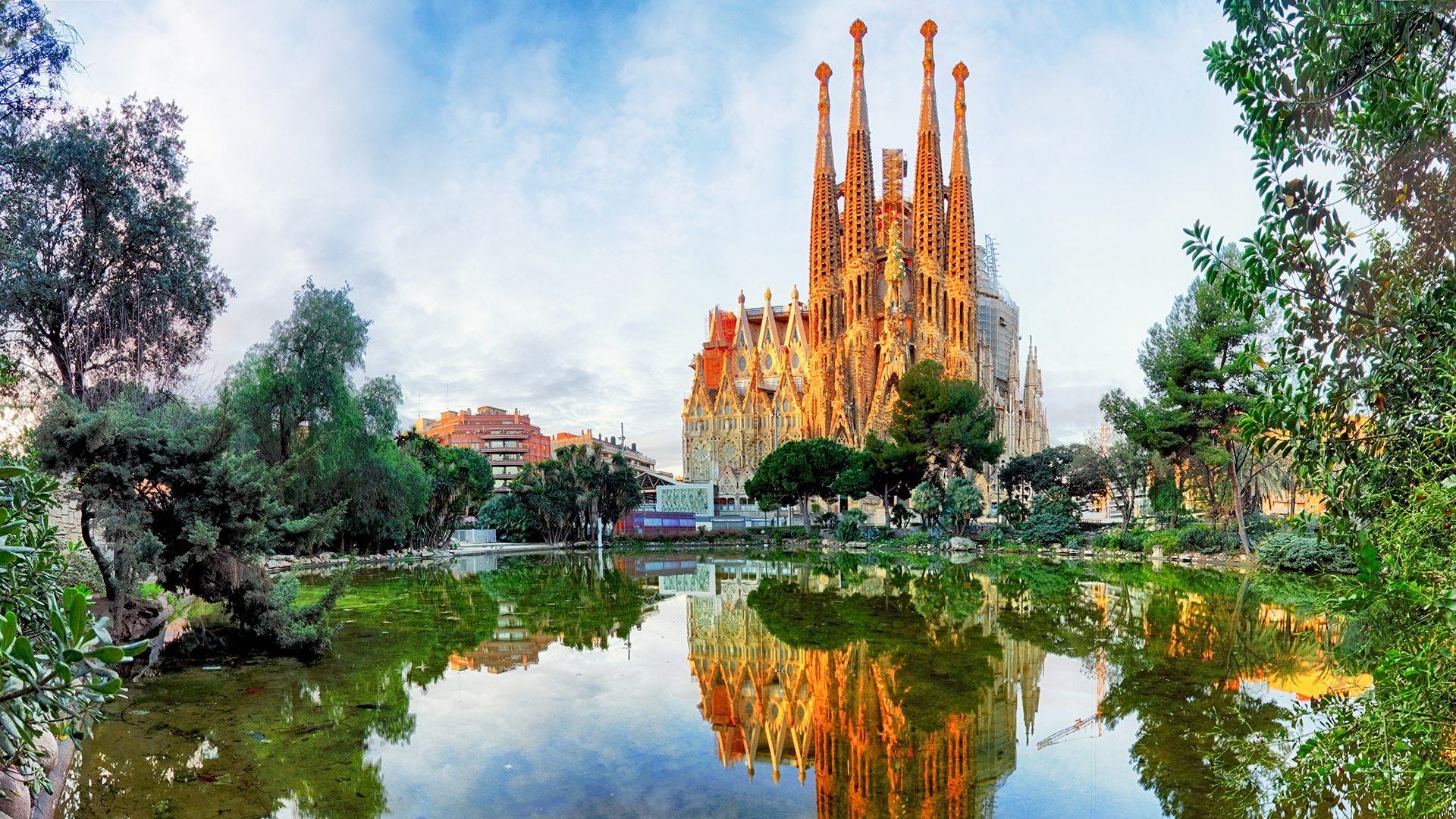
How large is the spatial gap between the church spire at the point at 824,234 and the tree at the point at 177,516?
157ft

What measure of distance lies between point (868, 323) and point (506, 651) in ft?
150

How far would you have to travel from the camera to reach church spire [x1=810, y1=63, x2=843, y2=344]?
55375 millimetres

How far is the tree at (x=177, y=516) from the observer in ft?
25.0

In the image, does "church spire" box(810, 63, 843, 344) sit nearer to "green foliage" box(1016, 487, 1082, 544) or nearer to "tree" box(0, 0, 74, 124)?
"green foliage" box(1016, 487, 1082, 544)

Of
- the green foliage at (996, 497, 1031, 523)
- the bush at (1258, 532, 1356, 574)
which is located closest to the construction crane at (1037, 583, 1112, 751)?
the bush at (1258, 532, 1356, 574)

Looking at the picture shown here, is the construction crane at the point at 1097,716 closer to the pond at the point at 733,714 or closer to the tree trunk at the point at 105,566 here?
the pond at the point at 733,714

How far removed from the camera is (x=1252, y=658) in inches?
351

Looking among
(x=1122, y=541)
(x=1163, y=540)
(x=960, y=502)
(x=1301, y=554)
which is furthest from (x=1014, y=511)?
(x=1301, y=554)

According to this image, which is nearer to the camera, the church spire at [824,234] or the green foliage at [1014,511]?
the green foliage at [1014,511]

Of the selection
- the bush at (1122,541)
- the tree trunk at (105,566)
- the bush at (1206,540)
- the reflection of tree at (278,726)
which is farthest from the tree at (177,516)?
the bush at (1122,541)

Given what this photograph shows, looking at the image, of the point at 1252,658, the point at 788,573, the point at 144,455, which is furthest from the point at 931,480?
the point at 144,455

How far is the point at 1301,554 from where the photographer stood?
19.3 meters

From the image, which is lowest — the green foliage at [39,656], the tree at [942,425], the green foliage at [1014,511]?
the green foliage at [1014,511]

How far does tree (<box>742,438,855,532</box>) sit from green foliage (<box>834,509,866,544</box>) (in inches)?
109
